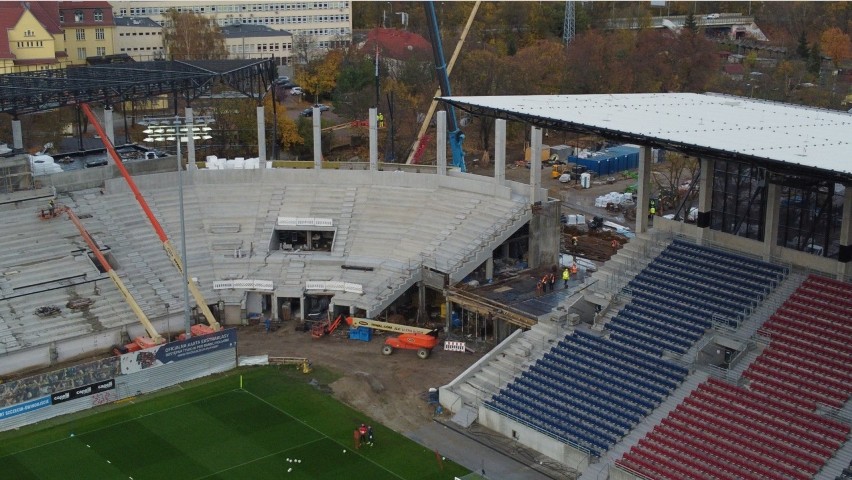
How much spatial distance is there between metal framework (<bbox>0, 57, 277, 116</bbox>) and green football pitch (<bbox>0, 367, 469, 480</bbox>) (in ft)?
58.1

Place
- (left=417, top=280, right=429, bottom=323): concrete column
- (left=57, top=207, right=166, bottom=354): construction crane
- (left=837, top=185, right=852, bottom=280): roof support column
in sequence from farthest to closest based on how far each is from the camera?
(left=417, top=280, right=429, bottom=323): concrete column
(left=57, top=207, right=166, bottom=354): construction crane
(left=837, top=185, right=852, bottom=280): roof support column

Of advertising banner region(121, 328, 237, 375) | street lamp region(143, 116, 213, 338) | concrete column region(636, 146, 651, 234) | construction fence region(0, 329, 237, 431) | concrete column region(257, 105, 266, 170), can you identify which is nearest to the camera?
construction fence region(0, 329, 237, 431)

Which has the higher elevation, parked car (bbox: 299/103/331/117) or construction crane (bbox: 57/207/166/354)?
parked car (bbox: 299/103/331/117)

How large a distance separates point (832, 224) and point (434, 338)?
57.1 ft

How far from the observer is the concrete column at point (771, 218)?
144ft

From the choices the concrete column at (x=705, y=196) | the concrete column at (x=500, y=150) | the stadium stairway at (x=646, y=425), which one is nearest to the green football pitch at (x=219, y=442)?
the stadium stairway at (x=646, y=425)

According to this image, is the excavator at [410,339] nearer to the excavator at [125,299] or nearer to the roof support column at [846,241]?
the excavator at [125,299]

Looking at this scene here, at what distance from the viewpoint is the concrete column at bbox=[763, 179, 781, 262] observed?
44.0 meters

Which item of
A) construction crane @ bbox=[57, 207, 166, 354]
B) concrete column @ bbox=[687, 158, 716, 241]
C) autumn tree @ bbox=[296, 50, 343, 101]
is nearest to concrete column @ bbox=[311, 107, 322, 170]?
construction crane @ bbox=[57, 207, 166, 354]

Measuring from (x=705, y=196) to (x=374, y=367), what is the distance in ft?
52.2

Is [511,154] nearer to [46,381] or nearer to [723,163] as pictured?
[723,163]

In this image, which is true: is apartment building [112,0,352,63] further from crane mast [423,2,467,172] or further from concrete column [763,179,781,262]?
concrete column [763,179,781,262]

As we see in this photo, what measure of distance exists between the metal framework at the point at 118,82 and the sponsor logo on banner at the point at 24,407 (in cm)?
1696

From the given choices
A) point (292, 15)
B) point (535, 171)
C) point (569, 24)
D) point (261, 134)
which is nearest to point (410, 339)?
point (535, 171)
